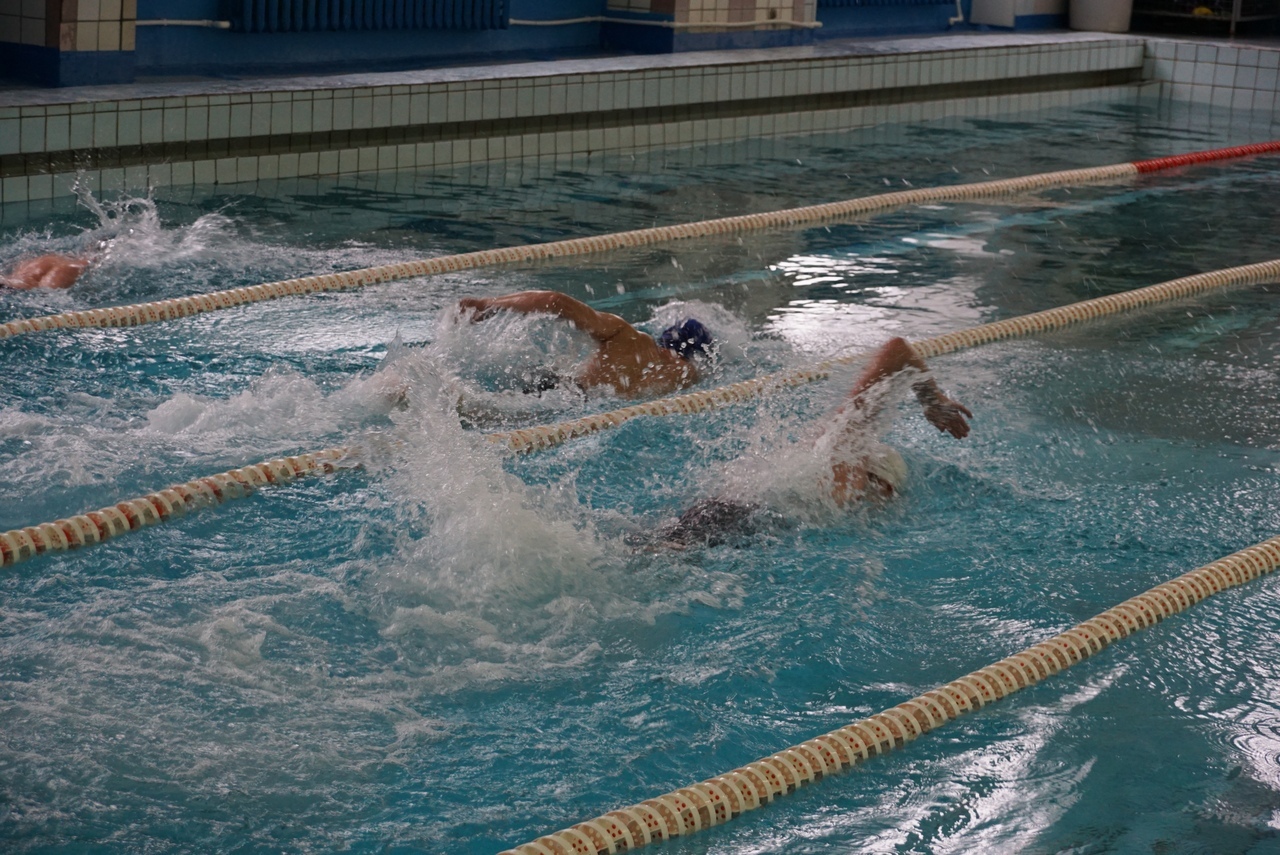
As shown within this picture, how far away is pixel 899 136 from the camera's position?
1045 centimetres

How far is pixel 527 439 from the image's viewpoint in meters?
4.27

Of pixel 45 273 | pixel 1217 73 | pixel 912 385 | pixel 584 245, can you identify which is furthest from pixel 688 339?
pixel 1217 73

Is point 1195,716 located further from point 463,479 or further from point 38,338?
point 38,338

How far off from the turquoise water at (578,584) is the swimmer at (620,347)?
0.12m

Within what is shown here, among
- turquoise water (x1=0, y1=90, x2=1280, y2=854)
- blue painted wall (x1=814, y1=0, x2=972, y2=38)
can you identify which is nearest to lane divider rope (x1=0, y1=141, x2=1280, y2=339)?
turquoise water (x1=0, y1=90, x2=1280, y2=854)

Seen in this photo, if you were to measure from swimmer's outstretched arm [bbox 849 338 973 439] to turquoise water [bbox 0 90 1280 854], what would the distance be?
0.75 feet

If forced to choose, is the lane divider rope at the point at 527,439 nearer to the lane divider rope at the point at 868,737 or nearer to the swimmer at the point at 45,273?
the lane divider rope at the point at 868,737

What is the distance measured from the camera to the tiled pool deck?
7.36 metres

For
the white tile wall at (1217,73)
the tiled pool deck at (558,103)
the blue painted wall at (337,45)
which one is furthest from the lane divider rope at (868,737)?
the white tile wall at (1217,73)

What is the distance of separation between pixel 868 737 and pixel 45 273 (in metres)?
4.02

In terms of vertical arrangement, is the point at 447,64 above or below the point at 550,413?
above

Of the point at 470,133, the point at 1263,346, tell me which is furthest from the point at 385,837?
the point at 470,133

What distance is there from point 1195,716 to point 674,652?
1.11m

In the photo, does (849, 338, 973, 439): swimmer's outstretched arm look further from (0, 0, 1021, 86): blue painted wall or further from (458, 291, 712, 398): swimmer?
(0, 0, 1021, 86): blue painted wall
